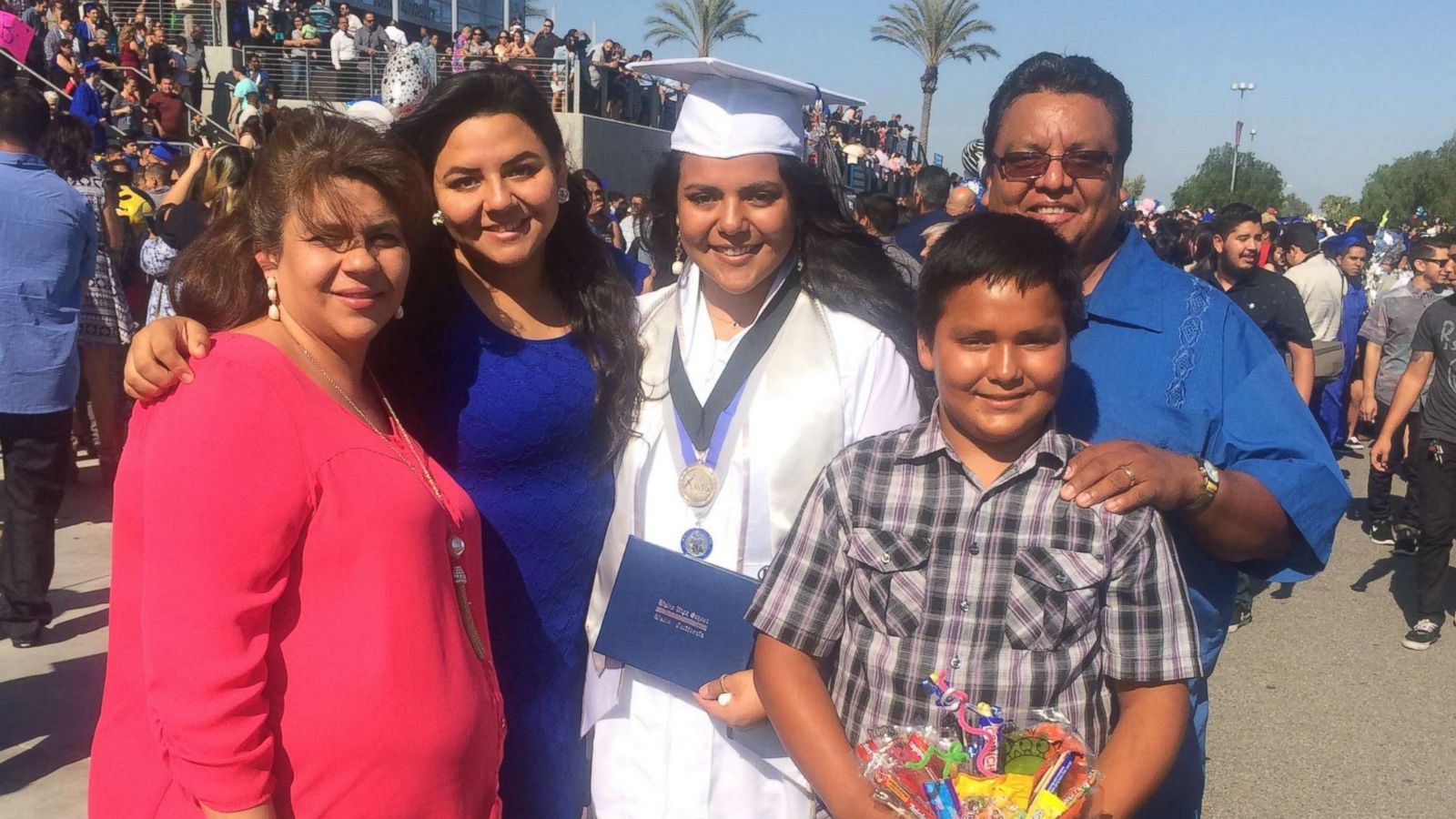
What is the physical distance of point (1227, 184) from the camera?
68500mm

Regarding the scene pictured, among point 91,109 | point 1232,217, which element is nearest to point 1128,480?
point 1232,217

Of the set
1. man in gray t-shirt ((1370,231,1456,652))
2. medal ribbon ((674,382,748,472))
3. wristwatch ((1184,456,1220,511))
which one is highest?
wristwatch ((1184,456,1220,511))

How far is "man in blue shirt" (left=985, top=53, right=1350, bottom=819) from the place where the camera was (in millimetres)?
1891

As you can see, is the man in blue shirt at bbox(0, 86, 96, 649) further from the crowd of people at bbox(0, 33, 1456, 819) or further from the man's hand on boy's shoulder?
the man's hand on boy's shoulder

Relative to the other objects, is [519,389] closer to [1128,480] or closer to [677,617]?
[677,617]

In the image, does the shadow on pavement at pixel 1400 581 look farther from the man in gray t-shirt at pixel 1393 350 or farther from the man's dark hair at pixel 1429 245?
the man's dark hair at pixel 1429 245

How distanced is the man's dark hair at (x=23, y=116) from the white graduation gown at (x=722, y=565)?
3817 mm

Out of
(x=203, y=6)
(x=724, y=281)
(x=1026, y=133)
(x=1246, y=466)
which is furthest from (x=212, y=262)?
(x=203, y=6)

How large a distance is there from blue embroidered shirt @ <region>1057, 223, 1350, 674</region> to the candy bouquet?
1.62 ft

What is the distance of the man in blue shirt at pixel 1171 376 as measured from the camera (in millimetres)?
1891

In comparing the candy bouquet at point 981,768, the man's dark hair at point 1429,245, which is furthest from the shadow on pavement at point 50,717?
the man's dark hair at point 1429,245

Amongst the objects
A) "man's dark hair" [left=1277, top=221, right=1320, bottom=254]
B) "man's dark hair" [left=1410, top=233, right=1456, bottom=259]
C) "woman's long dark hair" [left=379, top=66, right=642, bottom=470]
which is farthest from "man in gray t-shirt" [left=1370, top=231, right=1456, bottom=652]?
"woman's long dark hair" [left=379, top=66, right=642, bottom=470]

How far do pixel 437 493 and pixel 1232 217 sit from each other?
6.75 meters

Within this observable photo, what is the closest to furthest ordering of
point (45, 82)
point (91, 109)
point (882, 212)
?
point (882, 212) < point (45, 82) < point (91, 109)
